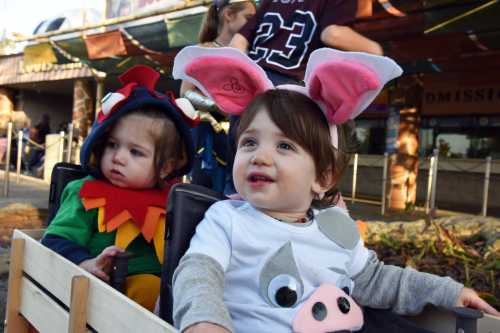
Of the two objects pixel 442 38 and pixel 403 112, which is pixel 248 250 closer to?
pixel 442 38

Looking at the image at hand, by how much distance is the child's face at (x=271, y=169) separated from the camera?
1345mm

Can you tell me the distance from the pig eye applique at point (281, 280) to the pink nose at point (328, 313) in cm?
4

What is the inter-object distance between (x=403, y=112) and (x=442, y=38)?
2.42 meters

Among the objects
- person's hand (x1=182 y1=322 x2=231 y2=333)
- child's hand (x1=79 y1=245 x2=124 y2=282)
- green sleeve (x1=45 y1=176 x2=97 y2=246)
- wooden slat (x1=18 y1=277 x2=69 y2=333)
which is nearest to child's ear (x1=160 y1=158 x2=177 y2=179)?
green sleeve (x1=45 y1=176 x2=97 y2=246)

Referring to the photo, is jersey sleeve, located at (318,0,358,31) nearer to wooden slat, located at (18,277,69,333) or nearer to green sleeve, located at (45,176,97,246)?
green sleeve, located at (45,176,97,246)

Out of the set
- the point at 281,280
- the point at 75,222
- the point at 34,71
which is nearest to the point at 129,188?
the point at 75,222

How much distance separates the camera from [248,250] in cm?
135

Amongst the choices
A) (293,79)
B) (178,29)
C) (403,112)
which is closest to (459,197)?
(403,112)

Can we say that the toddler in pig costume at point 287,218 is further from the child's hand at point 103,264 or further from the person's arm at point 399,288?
the child's hand at point 103,264

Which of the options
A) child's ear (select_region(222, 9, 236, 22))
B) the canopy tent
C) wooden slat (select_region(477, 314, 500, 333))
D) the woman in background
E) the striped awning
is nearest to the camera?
wooden slat (select_region(477, 314, 500, 333))

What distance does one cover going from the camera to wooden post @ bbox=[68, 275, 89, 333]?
1.36 m

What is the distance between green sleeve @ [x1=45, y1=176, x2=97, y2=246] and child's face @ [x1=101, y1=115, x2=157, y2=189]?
0.48ft

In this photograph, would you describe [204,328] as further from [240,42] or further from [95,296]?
[240,42]

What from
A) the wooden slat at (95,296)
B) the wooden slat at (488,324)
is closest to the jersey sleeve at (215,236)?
the wooden slat at (95,296)
